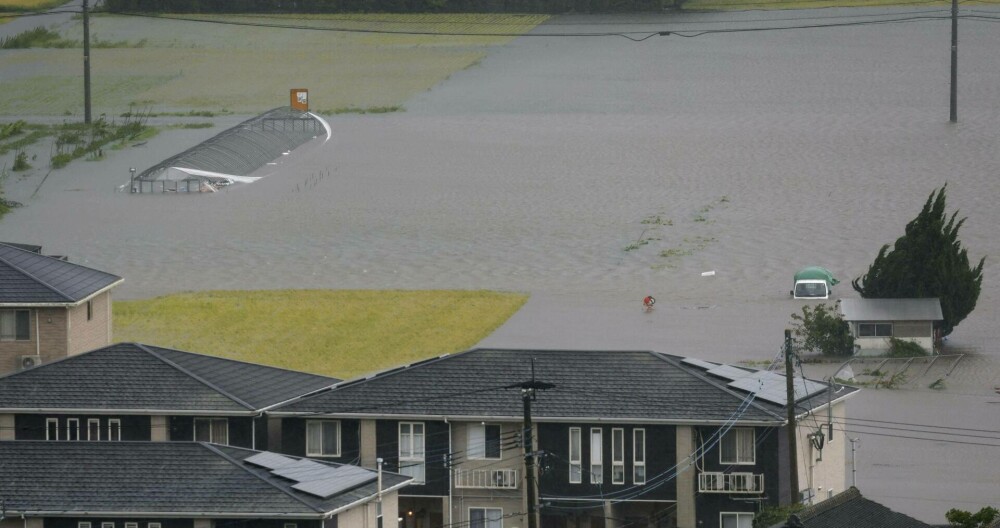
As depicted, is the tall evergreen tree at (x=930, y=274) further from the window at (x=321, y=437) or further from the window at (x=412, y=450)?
the window at (x=321, y=437)

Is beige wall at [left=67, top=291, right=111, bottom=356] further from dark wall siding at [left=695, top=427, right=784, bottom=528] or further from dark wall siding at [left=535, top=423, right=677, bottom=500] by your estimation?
dark wall siding at [left=695, top=427, right=784, bottom=528]

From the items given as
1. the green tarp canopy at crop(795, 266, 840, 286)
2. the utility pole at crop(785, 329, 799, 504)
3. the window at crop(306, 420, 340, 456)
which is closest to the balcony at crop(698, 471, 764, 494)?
the utility pole at crop(785, 329, 799, 504)

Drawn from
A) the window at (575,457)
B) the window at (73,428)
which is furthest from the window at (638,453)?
the window at (73,428)

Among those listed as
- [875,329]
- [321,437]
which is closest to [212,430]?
[321,437]

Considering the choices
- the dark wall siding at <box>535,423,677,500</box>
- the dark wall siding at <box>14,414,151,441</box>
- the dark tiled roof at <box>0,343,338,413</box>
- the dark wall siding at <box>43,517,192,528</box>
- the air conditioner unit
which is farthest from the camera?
the air conditioner unit

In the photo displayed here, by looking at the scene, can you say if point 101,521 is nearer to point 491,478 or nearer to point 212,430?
point 212,430

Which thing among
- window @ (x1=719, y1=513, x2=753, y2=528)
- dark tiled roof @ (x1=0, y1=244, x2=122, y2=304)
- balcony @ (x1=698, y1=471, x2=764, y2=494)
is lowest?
window @ (x1=719, y1=513, x2=753, y2=528)
